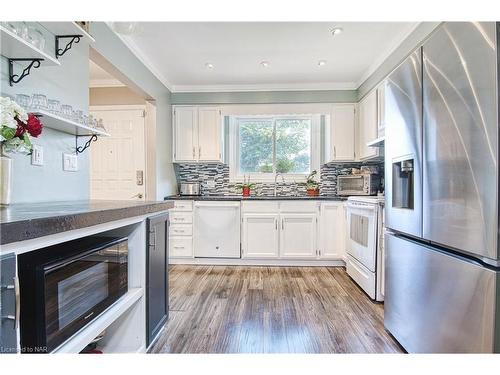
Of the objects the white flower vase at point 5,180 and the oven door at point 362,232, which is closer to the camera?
the white flower vase at point 5,180

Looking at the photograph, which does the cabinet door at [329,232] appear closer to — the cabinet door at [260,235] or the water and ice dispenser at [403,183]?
the cabinet door at [260,235]

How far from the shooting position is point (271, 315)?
222cm

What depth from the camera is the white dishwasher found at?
3652 millimetres

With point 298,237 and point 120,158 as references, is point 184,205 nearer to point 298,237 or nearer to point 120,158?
point 120,158

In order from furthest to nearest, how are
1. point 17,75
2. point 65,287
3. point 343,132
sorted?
point 343,132, point 17,75, point 65,287

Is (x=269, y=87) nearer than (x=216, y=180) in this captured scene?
Yes

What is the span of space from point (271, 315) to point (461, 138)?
1.79m

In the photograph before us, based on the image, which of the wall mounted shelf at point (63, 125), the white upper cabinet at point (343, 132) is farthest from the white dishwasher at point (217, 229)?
the wall mounted shelf at point (63, 125)

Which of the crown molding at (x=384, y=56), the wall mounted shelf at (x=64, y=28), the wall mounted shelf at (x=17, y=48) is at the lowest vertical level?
the wall mounted shelf at (x=17, y=48)

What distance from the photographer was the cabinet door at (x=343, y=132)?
3.83 meters

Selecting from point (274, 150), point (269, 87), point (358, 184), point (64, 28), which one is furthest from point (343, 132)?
point (64, 28)

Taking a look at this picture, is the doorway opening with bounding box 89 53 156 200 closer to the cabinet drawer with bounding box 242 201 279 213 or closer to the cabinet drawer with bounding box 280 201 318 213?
the cabinet drawer with bounding box 242 201 279 213

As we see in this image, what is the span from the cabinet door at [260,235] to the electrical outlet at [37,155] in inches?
94.7
